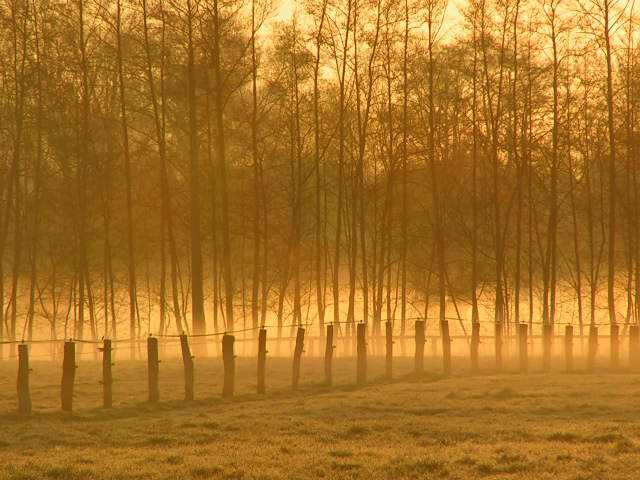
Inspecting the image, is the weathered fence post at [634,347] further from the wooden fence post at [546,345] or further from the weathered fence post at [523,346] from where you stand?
the weathered fence post at [523,346]

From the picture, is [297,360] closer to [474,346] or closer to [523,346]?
[474,346]

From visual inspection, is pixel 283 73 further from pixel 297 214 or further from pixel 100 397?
pixel 100 397

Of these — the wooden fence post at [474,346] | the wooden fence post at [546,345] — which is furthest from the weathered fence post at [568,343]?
the wooden fence post at [474,346]

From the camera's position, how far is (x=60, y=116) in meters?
36.3

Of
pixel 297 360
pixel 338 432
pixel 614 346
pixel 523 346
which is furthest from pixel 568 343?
pixel 338 432

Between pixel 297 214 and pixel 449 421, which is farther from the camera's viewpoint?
pixel 297 214

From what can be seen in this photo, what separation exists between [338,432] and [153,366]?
524 cm

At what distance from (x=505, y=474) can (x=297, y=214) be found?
25187 mm

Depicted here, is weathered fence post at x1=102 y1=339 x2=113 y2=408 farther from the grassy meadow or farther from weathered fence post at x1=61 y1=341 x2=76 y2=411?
weathered fence post at x1=61 y1=341 x2=76 y2=411

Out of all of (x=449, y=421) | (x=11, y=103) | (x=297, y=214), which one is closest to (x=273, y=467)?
(x=449, y=421)

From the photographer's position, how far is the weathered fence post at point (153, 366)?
17759 millimetres

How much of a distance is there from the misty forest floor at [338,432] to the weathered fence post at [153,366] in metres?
0.24

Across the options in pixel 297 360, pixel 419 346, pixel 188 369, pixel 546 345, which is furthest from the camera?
pixel 546 345

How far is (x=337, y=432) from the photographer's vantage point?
14.1 m
